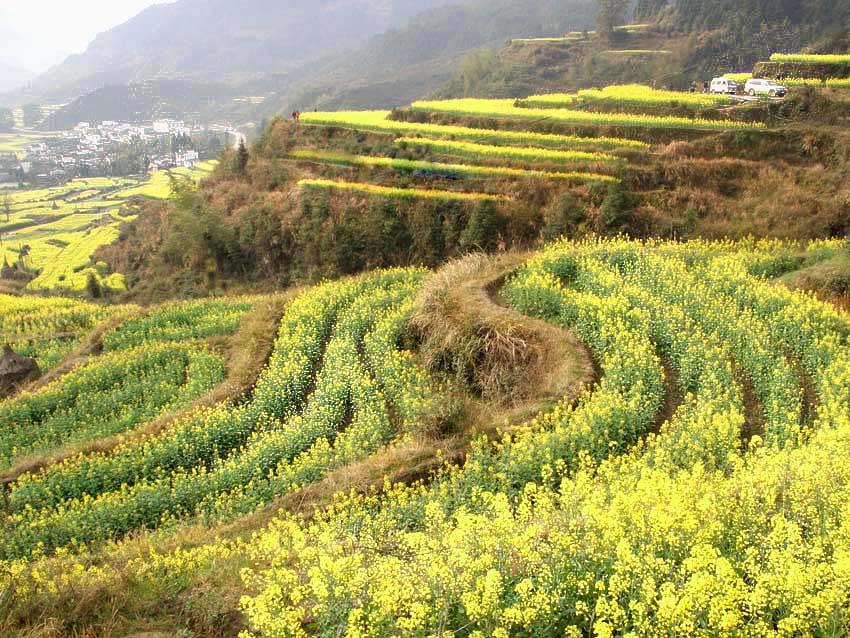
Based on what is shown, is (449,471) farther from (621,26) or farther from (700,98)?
(621,26)

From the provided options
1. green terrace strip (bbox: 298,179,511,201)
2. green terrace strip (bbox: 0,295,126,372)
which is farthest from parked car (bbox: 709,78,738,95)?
green terrace strip (bbox: 0,295,126,372)

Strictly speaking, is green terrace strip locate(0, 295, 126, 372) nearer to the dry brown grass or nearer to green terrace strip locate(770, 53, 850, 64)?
the dry brown grass

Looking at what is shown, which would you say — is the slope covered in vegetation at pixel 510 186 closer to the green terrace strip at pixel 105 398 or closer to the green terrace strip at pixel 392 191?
the green terrace strip at pixel 392 191

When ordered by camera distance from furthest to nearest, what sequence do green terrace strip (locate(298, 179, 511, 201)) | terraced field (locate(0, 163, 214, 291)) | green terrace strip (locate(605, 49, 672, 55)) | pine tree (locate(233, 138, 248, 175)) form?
1. green terrace strip (locate(605, 49, 672, 55))
2. terraced field (locate(0, 163, 214, 291))
3. pine tree (locate(233, 138, 248, 175))
4. green terrace strip (locate(298, 179, 511, 201))

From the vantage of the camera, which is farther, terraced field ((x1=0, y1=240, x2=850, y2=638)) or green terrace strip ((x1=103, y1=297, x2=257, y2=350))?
green terrace strip ((x1=103, y1=297, x2=257, y2=350))

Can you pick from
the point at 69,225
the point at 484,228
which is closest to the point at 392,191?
the point at 484,228

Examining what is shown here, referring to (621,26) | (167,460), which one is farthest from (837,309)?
(621,26)

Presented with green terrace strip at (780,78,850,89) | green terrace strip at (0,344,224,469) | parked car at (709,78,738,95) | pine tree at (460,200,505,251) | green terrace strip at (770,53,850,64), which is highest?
green terrace strip at (770,53,850,64)
